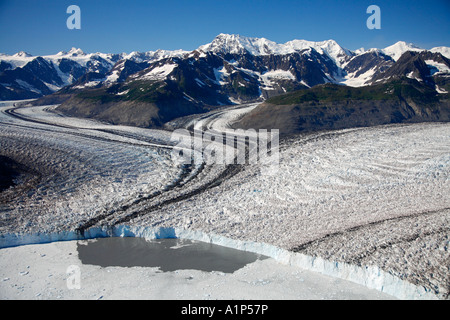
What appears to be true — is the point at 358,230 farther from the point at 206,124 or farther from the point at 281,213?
the point at 206,124

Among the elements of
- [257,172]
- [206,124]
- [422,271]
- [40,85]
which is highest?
[40,85]

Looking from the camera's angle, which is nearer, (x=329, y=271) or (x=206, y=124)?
(x=329, y=271)

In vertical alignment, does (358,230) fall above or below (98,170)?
below

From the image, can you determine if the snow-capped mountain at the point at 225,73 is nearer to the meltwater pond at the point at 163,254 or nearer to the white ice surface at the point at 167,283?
the meltwater pond at the point at 163,254
